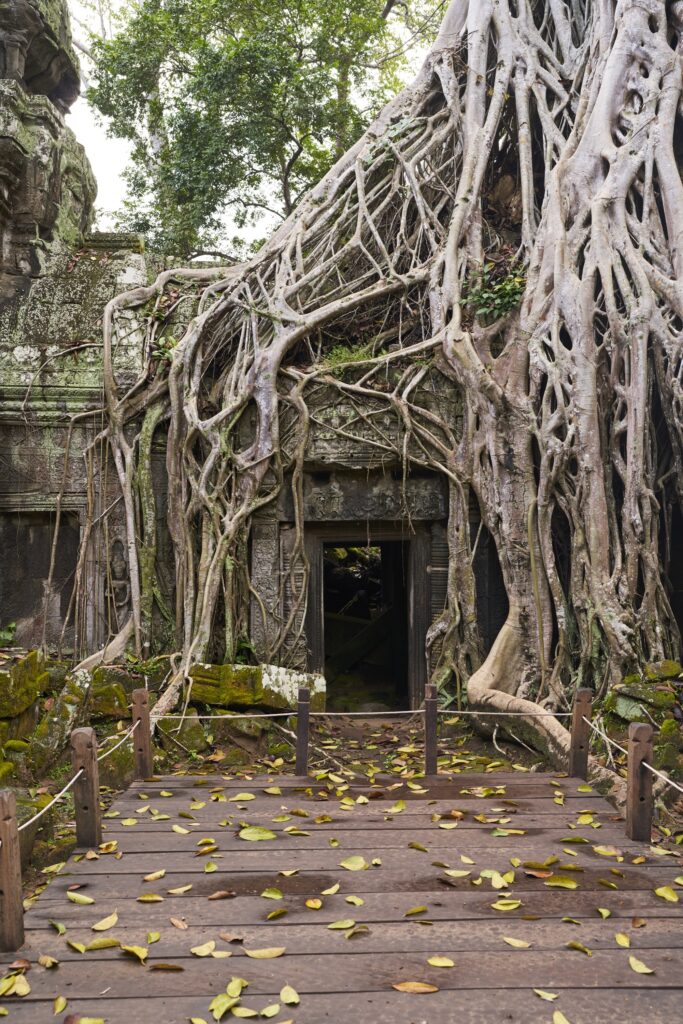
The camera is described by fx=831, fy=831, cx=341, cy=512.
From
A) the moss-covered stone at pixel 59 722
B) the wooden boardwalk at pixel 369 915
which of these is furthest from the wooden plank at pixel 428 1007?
the moss-covered stone at pixel 59 722

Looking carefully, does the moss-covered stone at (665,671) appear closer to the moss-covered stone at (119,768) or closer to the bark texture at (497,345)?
the bark texture at (497,345)

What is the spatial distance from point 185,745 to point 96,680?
0.72 metres

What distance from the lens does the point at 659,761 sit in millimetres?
4422

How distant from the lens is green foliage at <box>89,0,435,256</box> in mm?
9328

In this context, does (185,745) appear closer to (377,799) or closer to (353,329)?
(377,799)

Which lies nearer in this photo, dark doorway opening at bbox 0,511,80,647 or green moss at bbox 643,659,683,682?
green moss at bbox 643,659,683,682

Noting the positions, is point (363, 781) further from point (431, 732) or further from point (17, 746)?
point (17, 746)

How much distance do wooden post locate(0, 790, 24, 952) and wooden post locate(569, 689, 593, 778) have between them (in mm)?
2522

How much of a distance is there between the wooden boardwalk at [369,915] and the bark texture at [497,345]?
1665 mm

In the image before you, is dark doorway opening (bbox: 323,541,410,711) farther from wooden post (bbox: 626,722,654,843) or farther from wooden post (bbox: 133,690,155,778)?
wooden post (bbox: 626,722,654,843)

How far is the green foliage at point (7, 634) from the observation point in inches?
246

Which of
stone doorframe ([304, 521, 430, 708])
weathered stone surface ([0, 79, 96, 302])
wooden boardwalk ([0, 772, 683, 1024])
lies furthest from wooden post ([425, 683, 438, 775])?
weathered stone surface ([0, 79, 96, 302])

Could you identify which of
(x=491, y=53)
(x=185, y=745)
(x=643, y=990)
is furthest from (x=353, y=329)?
(x=643, y=990)

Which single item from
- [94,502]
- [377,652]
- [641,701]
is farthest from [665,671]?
[94,502]
